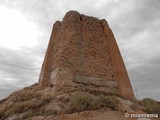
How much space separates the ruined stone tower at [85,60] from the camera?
33.6 feet

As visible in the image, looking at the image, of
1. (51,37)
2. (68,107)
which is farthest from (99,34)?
(68,107)

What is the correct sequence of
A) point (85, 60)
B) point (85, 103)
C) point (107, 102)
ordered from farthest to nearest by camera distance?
point (85, 60)
point (107, 102)
point (85, 103)

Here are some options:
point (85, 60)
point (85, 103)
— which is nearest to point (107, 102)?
point (85, 103)

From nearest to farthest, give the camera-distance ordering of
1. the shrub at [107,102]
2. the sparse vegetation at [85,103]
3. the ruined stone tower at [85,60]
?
the sparse vegetation at [85,103], the shrub at [107,102], the ruined stone tower at [85,60]

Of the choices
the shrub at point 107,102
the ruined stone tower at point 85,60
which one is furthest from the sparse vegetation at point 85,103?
the ruined stone tower at point 85,60

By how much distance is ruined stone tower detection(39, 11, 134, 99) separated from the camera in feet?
33.6

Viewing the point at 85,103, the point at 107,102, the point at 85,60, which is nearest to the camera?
the point at 85,103

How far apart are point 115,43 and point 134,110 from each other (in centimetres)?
485

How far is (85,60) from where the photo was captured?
11.1m

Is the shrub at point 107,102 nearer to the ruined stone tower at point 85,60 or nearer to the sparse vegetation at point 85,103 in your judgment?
the sparse vegetation at point 85,103

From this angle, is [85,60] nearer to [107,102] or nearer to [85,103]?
[107,102]

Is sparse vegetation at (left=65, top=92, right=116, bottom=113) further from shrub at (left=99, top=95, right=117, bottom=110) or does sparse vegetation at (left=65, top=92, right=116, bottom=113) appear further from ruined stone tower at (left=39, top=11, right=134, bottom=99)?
ruined stone tower at (left=39, top=11, right=134, bottom=99)

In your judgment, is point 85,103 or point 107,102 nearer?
point 85,103

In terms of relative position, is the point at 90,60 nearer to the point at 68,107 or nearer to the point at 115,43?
the point at 115,43
